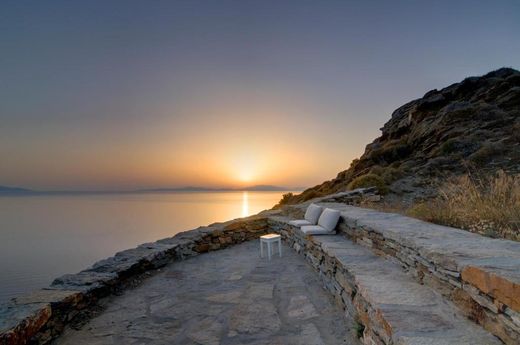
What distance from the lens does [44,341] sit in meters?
2.88

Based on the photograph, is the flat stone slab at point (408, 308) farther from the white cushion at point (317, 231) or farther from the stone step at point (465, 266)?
the white cushion at point (317, 231)

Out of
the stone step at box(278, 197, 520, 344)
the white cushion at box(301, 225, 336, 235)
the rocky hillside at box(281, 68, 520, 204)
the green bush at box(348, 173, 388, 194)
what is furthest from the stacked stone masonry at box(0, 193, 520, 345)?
the green bush at box(348, 173, 388, 194)

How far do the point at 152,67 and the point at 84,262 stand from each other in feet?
63.9

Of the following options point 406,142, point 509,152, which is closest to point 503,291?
point 509,152

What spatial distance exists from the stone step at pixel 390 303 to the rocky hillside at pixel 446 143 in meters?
5.68

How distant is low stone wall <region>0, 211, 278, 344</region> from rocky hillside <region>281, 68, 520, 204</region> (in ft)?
21.6

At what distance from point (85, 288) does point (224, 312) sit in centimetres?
174

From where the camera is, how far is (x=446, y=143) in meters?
13.5

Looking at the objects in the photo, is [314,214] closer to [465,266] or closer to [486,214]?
[486,214]

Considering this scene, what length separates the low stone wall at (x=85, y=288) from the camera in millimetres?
2752

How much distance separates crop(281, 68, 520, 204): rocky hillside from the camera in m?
10.7

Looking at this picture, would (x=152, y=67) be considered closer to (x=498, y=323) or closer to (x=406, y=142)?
(x=498, y=323)

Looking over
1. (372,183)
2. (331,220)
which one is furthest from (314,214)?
(372,183)

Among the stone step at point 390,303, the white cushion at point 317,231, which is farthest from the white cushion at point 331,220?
the stone step at point 390,303
